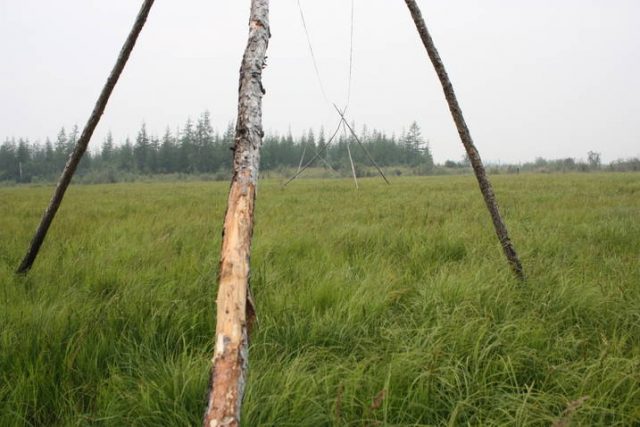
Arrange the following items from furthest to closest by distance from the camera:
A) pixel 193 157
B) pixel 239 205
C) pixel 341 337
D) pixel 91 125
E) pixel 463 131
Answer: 1. pixel 193 157
2. pixel 91 125
3. pixel 463 131
4. pixel 341 337
5. pixel 239 205

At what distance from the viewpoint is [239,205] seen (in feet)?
4.54

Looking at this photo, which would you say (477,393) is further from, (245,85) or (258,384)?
(245,85)

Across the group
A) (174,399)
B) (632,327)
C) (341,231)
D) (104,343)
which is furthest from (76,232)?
(632,327)

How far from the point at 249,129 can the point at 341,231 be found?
131 inches

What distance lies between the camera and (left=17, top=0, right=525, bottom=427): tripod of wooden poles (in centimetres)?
93

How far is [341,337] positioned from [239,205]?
973 millimetres

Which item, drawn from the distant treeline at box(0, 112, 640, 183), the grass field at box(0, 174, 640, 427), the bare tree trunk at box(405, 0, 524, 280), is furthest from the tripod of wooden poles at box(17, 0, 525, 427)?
the distant treeline at box(0, 112, 640, 183)

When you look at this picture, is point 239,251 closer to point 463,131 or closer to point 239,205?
point 239,205

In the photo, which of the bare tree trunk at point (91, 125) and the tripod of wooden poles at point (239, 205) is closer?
the tripod of wooden poles at point (239, 205)

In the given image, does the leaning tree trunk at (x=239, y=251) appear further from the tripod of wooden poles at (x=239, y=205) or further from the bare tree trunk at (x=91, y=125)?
the bare tree trunk at (x=91, y=125)

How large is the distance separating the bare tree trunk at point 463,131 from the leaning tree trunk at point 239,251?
1222 mm

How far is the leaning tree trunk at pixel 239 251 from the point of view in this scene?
0.91 metres

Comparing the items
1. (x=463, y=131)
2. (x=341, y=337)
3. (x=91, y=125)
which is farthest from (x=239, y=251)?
(x=91, y=125)

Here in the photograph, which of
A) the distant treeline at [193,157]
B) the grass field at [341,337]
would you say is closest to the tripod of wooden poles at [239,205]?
the grass field at [341,337]
